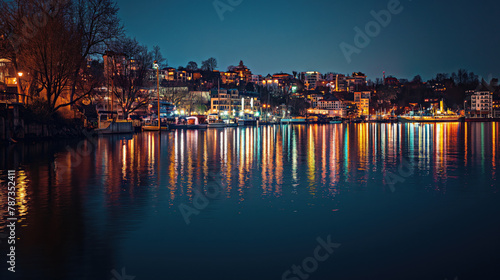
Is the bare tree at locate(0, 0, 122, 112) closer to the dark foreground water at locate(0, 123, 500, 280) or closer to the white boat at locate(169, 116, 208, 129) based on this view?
the dark foreground water at locate(0, 123, 500, 280)

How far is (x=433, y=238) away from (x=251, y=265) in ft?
14.4

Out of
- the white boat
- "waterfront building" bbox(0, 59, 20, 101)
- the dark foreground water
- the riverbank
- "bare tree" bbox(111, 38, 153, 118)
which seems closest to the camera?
the dark foreground water

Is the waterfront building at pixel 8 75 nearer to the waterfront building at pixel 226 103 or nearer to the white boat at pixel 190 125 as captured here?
the white boat at pixel 190 125

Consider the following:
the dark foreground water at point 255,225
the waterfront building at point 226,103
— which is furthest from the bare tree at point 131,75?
the waterfront building at point 226,103

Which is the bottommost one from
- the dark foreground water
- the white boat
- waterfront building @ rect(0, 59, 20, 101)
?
the dark foreground water

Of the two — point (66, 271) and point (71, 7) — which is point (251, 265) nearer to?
point (66, 271)

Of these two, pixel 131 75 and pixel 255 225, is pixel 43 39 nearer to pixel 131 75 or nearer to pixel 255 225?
pixel 131 75

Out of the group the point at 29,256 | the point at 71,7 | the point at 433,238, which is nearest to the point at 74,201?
the point at 29,256

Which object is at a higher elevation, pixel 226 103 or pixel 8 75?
pixel 226 103

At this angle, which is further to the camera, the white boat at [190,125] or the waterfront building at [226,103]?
the waterfront building at [226,103]

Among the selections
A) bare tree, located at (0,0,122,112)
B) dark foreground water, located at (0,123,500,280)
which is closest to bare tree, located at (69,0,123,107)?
bare tree, located at (0,0,122,112)

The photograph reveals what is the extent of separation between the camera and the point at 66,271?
25.2ft

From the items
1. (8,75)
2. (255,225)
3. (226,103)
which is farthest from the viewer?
(226,103)

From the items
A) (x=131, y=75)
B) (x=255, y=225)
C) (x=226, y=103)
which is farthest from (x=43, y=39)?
(x=226, y=103)
